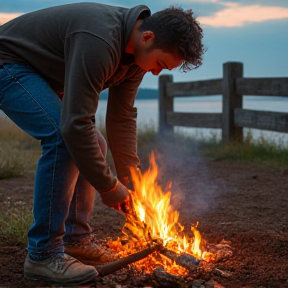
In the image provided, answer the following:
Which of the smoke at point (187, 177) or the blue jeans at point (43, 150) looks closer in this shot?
the blue jeans at point (43, 150)

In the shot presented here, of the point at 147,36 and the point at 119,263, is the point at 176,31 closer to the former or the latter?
the point at 147,36

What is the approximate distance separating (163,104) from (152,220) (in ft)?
29.3

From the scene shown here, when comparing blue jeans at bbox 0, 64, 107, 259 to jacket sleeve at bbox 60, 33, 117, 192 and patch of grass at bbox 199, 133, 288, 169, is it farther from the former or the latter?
patch of grass at bbox 199, 133, 288, 169

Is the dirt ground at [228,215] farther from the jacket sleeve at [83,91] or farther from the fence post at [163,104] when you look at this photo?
the fence post at [163,104]

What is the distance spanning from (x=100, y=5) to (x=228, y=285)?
176 centimetres

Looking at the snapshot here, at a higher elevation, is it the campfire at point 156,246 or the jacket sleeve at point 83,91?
the jacket sleeve at point 83,91

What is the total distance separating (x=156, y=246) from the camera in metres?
3.32

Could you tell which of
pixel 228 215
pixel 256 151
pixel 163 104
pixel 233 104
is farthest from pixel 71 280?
pixel 163 104

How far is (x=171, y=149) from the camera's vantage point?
980 cm

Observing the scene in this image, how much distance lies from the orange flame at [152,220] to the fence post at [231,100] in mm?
6294

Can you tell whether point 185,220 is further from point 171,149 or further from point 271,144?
point 171,149

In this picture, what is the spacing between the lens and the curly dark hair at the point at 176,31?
9.05 feet

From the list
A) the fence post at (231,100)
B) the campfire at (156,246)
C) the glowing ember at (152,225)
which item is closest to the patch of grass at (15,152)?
the fence post at (231,100)

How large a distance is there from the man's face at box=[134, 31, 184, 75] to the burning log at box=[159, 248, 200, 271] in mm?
1143
